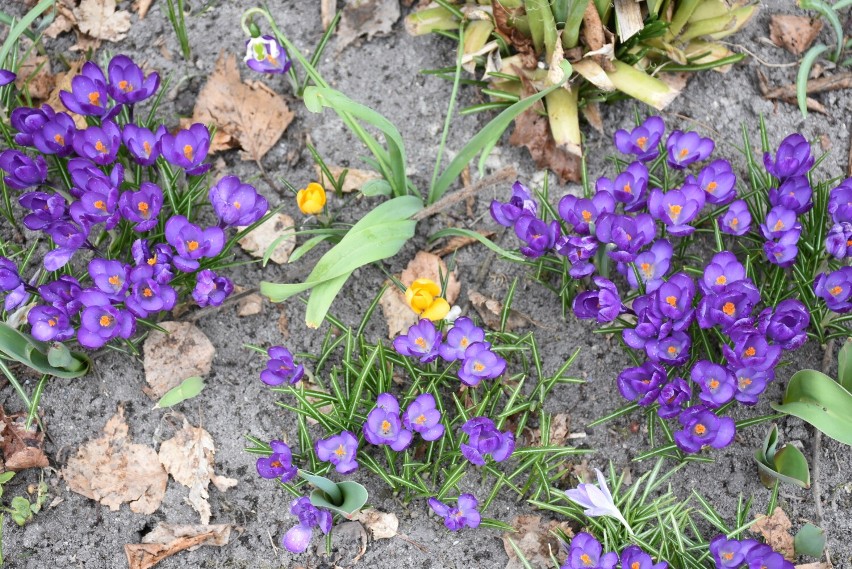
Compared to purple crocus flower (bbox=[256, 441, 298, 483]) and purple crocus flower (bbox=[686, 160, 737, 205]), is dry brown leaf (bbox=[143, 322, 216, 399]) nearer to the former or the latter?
purple crocus flower (bbox=[256, 441, 298, 483])

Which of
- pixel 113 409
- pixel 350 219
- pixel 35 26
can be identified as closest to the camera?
pixel 113 409

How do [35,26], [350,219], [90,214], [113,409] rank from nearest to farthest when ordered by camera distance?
[90,214] → [113,409] → [350,219] → [35,26]

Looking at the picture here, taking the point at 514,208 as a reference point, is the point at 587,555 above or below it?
below

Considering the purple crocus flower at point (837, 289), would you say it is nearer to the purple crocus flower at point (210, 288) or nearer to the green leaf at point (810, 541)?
the green leaf at point (810, 541)

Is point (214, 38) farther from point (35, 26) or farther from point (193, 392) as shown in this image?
point (193, 392)

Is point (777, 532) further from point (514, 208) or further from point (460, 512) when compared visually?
point (514, 208)

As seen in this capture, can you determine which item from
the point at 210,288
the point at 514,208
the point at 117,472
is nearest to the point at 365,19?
the point at 514,208

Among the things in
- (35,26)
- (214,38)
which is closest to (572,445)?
(214,38)
